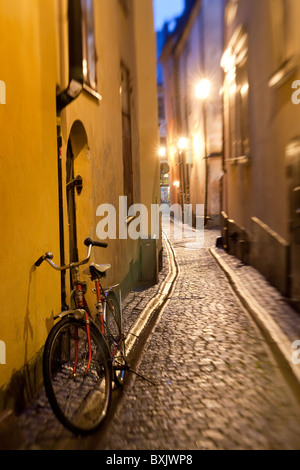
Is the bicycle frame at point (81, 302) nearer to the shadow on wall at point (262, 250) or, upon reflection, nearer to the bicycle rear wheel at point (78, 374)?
the bicycle rear wheel at point (78, 374)

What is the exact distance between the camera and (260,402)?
3744mm

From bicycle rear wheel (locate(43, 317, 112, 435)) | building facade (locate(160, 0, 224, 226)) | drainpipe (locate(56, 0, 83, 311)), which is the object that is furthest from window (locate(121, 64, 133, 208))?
bicycle rear wheel (locate(43, 317, 112, 435))

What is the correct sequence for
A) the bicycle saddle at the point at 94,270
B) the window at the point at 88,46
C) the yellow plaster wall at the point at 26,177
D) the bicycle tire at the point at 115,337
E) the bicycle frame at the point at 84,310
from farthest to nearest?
the window at the point at 88,46 < the bicycle tire at the point at 115,337 < the bicycle saddle at the point at 94,270 < the bicycle frame at the point at 84,310 < the yellow plaster wall at the point at 26,177

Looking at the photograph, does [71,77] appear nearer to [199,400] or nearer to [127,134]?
[199,400]

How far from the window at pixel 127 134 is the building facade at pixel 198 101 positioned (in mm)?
5409

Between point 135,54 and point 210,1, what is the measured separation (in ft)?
36.0

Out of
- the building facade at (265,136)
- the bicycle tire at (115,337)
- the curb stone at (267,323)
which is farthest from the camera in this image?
the building facade at (265,136)

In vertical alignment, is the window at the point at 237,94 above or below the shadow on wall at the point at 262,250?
above

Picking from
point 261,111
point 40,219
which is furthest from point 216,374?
point 261,111

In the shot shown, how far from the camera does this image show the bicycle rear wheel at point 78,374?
3.15 metres

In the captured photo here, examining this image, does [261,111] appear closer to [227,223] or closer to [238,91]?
[238,91]

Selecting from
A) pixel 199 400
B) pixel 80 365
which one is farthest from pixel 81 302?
pixel 199 400

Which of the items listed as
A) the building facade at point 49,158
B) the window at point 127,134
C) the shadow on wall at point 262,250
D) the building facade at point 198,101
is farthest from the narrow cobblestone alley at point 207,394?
the building facade at point 198,101

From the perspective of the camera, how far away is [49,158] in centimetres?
443
